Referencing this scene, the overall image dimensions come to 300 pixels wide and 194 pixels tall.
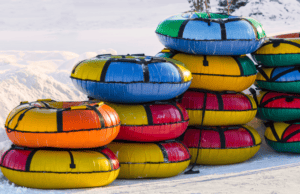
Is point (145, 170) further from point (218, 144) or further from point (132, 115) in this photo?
point (218, 144)

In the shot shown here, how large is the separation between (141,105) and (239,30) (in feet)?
4.32

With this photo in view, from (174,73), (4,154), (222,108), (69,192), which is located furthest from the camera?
(222,108)

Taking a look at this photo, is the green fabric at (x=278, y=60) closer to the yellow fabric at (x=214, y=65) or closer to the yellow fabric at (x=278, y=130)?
the yellow fabric at (x=214, y=65)

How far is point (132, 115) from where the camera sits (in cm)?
395

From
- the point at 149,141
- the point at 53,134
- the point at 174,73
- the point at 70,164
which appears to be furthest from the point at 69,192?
the point at 174,73

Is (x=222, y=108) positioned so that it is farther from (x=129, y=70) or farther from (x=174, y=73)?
(x=129, y=70)

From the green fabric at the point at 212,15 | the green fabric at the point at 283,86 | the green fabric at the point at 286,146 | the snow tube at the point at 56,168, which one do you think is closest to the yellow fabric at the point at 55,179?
the snow tube at the point at 56,168

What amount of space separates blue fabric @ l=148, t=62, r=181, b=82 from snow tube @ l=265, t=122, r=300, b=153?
160 centimetres

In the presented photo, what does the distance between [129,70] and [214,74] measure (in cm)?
111

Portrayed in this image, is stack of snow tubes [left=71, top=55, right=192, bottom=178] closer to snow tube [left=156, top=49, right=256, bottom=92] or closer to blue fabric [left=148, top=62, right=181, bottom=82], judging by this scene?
blue fabric [left=148, top=62, right=181, bottom=82]

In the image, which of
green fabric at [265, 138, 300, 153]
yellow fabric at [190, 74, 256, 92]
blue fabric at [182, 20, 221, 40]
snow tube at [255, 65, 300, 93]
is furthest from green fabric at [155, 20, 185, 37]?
green fabric at [265, 138, 300, 153]

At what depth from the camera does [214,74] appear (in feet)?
14.9

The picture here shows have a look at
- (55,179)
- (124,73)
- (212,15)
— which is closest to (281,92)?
(212,15)

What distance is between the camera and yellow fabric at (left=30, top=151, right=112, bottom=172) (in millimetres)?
3387
